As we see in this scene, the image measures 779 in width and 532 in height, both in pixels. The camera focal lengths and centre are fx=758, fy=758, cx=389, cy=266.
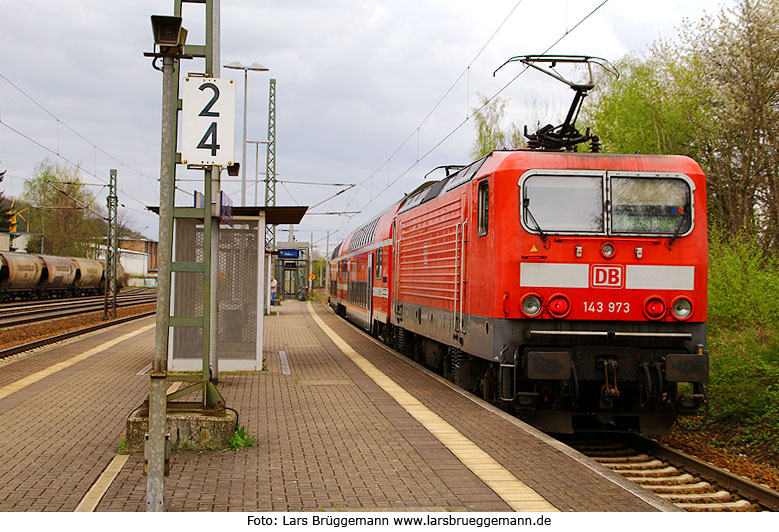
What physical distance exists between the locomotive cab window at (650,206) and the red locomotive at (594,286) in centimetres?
1

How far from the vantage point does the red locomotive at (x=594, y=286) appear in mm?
8430

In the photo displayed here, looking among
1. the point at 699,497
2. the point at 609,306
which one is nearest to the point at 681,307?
the point at 609,306

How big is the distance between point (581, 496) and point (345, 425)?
334 cm

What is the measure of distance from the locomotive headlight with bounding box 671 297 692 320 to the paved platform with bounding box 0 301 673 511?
2121 mm

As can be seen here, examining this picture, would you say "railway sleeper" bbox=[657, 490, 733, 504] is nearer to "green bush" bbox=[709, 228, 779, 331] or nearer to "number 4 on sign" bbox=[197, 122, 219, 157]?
"number 4 on sign" bbox=[197, 122, 219, 157]

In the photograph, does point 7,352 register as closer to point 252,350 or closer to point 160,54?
point 252,350

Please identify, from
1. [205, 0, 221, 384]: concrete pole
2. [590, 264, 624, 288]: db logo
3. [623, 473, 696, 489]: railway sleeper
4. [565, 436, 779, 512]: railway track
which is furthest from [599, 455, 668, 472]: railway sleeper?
[205, 0, 221, 384]: concrete pole

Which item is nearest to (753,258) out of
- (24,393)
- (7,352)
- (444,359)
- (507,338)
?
(444,359)

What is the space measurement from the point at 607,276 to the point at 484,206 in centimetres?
170

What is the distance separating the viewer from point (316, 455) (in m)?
6.89

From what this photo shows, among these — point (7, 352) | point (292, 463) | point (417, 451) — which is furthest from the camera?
point (7, 352)

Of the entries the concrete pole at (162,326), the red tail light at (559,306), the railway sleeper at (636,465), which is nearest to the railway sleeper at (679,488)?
the railway sleeper at (636,465)

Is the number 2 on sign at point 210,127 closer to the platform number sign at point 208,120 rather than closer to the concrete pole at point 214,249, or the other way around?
the platform number sign at point 208,120
